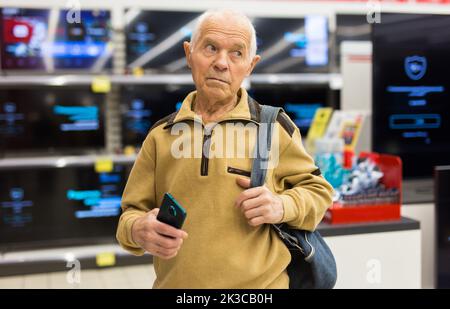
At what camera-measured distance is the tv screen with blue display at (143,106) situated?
3762mm

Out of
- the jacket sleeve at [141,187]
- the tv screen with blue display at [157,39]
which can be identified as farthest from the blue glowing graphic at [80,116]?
the jacket sleeve at [141,187]

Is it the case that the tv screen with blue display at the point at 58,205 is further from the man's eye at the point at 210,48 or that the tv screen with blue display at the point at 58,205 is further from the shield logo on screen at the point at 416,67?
the man's eye at the point at 210,48

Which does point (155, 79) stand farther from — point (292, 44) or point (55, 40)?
point (292, 44)

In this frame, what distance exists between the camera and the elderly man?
1.20m

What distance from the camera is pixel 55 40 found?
3633 mm

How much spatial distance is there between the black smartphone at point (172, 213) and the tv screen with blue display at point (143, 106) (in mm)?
2718

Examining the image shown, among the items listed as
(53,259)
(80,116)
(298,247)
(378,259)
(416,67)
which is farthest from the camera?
(80,116)

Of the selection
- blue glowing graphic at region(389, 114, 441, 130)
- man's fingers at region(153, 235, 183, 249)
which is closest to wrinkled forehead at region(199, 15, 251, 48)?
man's fingers at region(153, 235, 183, 249)

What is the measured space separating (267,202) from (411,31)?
7.86ft

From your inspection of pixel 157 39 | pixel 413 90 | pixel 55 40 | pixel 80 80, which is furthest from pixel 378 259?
pixel 55 40

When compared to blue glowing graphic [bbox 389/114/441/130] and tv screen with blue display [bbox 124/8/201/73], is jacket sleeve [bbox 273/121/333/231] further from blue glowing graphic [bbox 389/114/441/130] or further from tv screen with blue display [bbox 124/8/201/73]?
tv screen with blue display [bbox 124/8/201/73]

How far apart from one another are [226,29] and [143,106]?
2.66 metres
